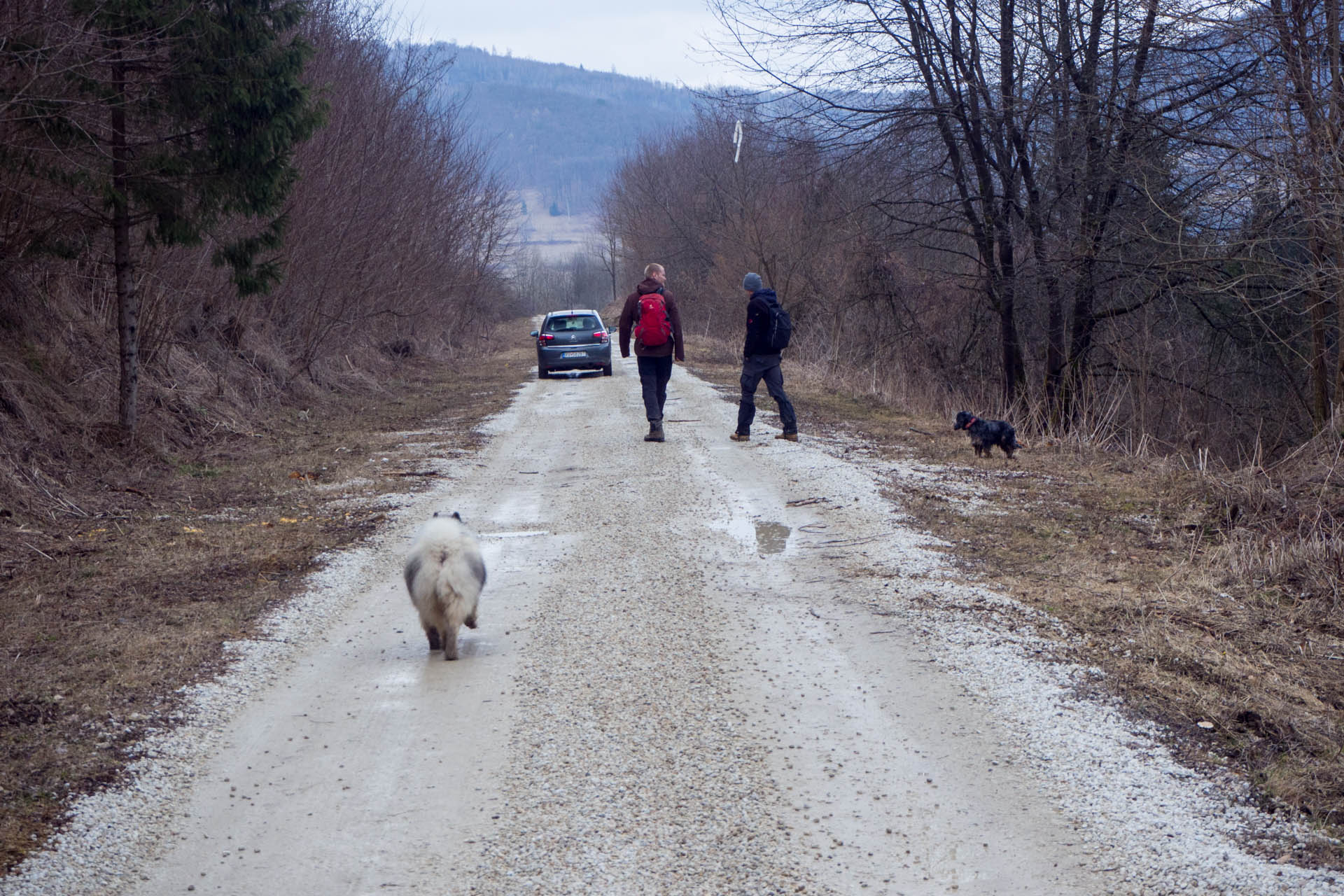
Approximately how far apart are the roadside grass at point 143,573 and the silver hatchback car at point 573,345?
11.3 m

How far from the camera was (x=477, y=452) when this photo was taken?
13695 mm

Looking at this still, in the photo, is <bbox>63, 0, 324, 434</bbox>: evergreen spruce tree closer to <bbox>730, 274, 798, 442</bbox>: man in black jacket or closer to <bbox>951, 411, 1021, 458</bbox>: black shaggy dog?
<bbox>730, 274, 798, 442</bbox>: man in black jacket

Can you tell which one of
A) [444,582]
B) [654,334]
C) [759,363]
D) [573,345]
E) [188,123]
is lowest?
[444,582]

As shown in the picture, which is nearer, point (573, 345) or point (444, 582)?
point (444, 582)

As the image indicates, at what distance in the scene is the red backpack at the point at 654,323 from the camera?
13.3m

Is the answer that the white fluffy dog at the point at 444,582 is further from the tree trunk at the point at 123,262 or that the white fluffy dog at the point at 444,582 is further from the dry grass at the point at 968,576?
the tree trunk at the point at 123,262

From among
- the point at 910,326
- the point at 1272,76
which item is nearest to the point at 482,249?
the point at 910,326

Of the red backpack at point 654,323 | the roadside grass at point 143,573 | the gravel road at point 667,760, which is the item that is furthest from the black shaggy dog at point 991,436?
the roadside grass at point 143,573

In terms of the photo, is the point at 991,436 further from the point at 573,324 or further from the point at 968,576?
the point at 573,324

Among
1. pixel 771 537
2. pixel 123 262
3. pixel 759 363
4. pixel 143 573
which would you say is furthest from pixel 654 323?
pixel 143 573

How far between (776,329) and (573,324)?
14717mm

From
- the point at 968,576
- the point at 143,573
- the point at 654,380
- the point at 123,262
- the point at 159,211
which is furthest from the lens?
the point at 654,380

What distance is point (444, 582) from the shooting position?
552 centimetres

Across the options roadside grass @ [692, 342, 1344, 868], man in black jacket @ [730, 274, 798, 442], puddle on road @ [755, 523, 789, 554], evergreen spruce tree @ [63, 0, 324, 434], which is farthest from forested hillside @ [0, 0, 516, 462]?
roadside grass @ [692, 342, 1344, 868]
